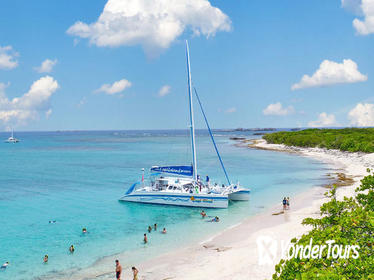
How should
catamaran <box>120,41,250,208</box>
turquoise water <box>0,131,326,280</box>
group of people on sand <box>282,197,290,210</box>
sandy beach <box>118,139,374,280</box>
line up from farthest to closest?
catamaran <box>120,41,250,208</box>, group of people on sand <box>282,197,290,210</box>, turquoise water <box>0,131,326,280</box>, sandy beach <box>118,139,374,280</box>

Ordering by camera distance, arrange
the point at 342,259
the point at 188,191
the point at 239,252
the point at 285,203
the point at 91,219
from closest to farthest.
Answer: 1. the point at 342,259
2. the point at 239,252
3. the point at 91,219
4. the point at 285,203
5. the point at 188,191

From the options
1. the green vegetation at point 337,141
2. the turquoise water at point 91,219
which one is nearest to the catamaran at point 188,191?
the turquoise water at point 91,219

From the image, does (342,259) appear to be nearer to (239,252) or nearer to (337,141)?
(239,252)

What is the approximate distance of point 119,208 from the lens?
112 ft

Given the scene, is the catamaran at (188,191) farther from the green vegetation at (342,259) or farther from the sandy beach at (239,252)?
the green vegetation at (342,259)

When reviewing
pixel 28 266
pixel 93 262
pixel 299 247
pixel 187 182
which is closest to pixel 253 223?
pixel 187 182

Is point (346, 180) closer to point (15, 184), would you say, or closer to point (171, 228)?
point (171, 228)

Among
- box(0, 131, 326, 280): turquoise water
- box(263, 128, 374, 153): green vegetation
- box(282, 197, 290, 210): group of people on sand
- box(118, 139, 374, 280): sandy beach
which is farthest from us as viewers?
box(263, 128, 374, 153): green vegetation

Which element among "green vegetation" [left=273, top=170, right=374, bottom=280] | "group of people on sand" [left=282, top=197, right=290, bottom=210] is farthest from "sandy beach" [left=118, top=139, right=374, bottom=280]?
"green vegetation" [left=273, top=170, right=374, bottom=280]

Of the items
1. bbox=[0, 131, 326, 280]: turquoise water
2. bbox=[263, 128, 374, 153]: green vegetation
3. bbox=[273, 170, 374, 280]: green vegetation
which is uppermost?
bbox=[263, 128, 374, 153]: green vegetation

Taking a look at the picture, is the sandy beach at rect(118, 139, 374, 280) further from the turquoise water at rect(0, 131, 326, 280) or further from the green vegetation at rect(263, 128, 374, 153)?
the green vegetation at rect(263, 128, 374, 153)

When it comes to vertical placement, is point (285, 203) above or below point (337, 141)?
below

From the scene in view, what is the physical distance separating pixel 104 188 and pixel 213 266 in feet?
94.0

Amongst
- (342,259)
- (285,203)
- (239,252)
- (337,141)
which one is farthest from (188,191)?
(337,141)
